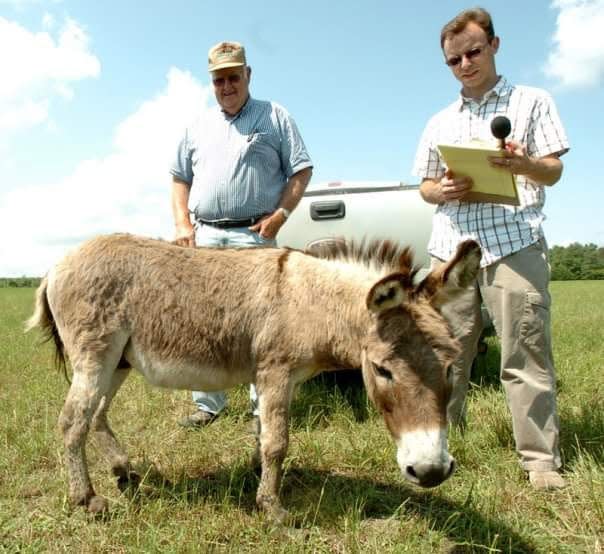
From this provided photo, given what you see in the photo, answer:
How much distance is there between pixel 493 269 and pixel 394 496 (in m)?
1.81

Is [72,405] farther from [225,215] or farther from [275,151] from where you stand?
[275,151]

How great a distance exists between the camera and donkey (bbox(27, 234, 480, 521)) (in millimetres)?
3443

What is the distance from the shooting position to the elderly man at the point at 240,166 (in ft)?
15.8

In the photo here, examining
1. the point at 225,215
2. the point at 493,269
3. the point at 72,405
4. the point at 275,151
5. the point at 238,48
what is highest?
the point at 238,48

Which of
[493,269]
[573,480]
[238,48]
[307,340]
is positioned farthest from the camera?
[238,48]

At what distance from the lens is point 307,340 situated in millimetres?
3455

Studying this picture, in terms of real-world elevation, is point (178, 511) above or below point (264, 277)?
below

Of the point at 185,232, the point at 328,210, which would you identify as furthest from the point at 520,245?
the point at 185,232

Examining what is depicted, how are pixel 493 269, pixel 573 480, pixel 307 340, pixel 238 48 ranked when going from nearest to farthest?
pixel 307 340
pixel 573 480
pixel 493 269
pixel 238 48

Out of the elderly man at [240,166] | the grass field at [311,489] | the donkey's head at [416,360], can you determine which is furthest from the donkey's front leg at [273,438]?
the elderly man at [240,166]

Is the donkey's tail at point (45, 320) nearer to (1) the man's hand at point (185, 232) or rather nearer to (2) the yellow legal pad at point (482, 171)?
(1) the man's hand at point (185, 232)

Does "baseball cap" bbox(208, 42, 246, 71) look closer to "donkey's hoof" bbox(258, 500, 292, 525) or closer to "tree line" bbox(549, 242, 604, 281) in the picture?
"donkey's hoof" bbox(258, 500, 292, 525)

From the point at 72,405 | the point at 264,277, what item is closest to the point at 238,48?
the point at 264,277

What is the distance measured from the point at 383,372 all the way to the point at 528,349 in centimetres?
145
